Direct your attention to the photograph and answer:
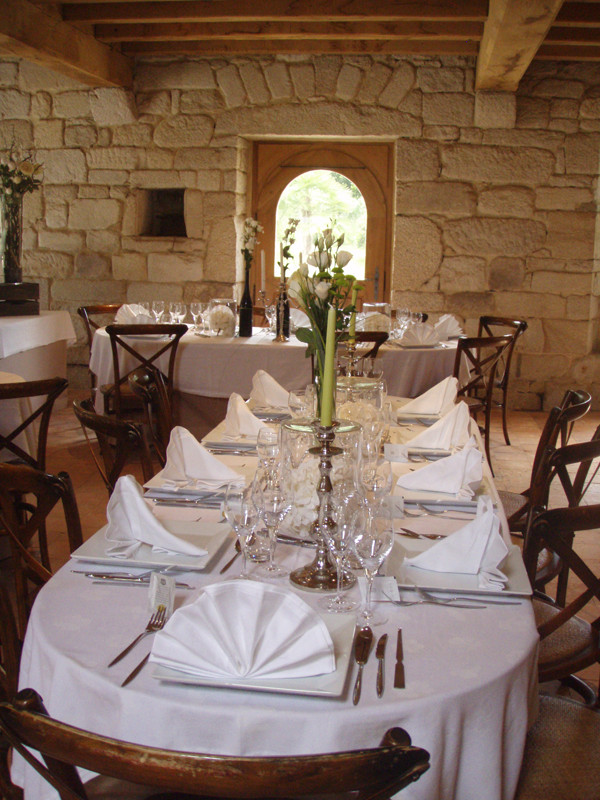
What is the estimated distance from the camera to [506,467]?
190 inches

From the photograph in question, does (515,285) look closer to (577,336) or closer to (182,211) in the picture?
(577,336)

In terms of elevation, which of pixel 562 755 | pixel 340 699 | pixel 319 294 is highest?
pixel 319 294

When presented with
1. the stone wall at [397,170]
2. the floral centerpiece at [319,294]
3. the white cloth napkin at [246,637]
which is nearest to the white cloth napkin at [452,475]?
the floral centerpiece at [319,294]

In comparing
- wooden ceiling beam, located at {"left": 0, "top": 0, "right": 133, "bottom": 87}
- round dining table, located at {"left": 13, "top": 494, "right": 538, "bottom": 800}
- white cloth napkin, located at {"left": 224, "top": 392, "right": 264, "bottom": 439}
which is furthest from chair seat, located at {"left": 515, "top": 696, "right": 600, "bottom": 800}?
wooden ceiling beam, located at {"left": 0, "top": 0, "right": 133, "bottom": 87}

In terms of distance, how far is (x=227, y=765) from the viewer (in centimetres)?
81

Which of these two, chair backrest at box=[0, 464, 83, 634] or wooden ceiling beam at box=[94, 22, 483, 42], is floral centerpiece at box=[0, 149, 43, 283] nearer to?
wooden ceiling beam at box=[94, 22, 483, 42]

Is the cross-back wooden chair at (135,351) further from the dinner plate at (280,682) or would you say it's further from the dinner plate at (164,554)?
the dinner plate at (280,682)

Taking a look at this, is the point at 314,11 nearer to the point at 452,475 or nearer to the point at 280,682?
the point at 452,475

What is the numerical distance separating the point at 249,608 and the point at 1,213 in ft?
16.5

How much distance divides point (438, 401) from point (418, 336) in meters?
1.88

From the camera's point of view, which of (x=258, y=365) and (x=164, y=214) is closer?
(x=258, y=365)

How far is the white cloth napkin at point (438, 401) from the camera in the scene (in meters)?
2.84

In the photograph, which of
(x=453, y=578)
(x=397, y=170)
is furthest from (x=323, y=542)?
(x=397, y=170)

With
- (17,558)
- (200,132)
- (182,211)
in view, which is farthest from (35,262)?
(17,558)
